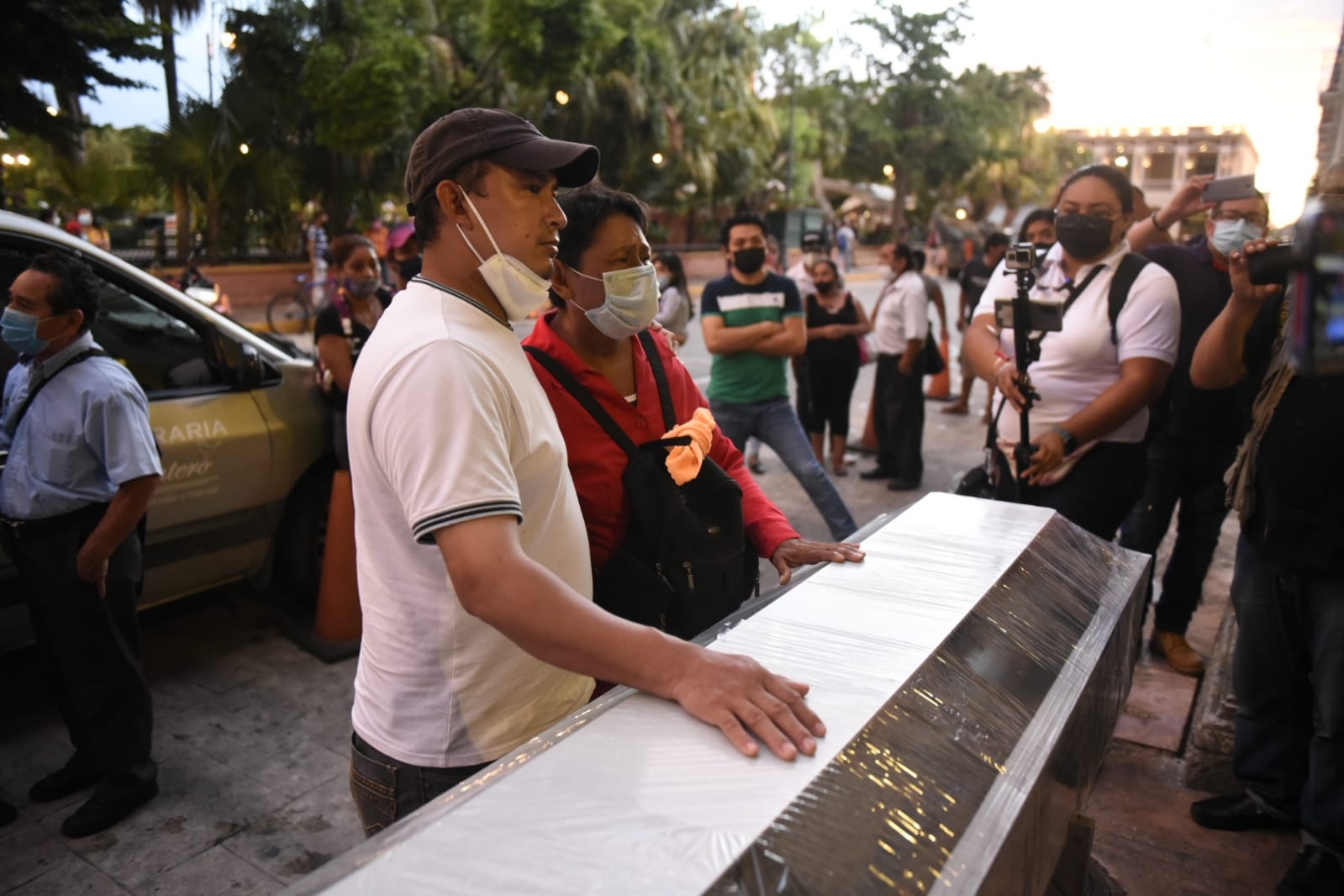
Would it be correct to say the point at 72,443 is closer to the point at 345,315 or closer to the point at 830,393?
the point at 345,315

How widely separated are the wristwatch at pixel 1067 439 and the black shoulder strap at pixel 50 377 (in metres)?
3.02

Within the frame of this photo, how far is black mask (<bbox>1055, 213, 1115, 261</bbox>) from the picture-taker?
121 inches

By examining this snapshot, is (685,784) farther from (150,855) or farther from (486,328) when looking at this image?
(150,855)

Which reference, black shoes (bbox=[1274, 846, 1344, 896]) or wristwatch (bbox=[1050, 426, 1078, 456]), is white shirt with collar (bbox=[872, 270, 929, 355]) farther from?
black shoes (bbox=[1274, 846, 1344, 896])

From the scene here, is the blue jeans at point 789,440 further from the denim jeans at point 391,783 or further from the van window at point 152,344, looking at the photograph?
the denim jeans at point 391,783

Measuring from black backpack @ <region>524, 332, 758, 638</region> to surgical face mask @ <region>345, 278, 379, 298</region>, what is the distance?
3.01m

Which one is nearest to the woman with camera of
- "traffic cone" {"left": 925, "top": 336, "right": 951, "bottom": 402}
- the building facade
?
"traffic cone" {"left": 925, "top": 336, "right": 951, "bottom": 402}

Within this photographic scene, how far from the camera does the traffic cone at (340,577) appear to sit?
412 cm

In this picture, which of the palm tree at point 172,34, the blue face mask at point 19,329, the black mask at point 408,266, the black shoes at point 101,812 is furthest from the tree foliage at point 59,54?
the black shoes at point 101,812

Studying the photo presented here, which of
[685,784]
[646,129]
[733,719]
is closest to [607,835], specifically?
[685,784]

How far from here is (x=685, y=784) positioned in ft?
3.89

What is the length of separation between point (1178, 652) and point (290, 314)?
15.4 meters

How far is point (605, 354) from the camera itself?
218cm

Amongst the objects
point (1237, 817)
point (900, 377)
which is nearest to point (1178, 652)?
point (1237, 817)
